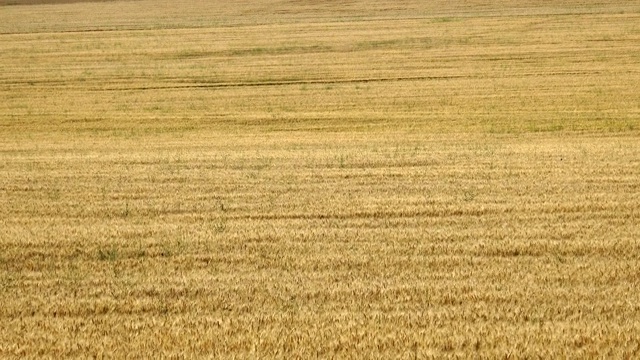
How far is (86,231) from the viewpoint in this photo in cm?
1019

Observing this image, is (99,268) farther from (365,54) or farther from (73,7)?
(73,7)

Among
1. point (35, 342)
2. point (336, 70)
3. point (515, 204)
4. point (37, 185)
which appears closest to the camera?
point (35, 342)

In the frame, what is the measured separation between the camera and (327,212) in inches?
426

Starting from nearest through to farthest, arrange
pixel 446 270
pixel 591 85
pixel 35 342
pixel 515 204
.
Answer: pixel 35 342 → pixel 446 270 → pixel 515 204 → pixel 591 85

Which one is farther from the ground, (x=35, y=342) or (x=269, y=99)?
(x=35, y=342)

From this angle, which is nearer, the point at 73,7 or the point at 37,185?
the point at 37,185

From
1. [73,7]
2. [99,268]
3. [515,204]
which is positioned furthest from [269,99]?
[73,7]

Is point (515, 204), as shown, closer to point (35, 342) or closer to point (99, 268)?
point (99, 268)

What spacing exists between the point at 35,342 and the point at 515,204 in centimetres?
569

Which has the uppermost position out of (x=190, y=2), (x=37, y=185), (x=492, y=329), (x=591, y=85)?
(x=492, y=329)

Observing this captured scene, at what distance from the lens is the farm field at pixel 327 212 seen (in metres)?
7.12

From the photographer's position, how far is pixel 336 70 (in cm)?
2862

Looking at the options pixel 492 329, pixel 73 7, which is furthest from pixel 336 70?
pixel 73 7

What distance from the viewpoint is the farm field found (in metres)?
7.12
